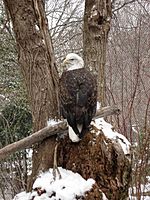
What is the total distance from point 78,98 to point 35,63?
69 cm

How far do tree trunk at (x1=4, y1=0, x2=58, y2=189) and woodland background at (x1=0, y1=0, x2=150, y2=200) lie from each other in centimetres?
65

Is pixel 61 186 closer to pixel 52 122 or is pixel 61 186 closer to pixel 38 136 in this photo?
pixel 38 136

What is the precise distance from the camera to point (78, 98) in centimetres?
315

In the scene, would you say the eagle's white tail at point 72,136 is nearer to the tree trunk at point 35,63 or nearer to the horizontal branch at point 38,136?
the horizontal branch at point 38,136

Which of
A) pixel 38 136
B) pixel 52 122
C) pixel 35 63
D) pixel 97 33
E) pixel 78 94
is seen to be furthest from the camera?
pixel 97 33

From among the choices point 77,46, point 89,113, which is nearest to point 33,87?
point 89,113

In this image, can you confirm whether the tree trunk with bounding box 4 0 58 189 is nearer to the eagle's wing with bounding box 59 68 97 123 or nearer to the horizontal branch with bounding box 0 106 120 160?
the horizontal branch with bounding box 0 106 120 160

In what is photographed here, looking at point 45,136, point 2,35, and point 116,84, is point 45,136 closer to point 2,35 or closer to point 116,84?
point 116,84

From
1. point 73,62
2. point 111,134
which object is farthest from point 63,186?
point 73,62

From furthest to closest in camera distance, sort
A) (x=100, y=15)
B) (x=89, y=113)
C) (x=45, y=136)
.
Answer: (x=100, y=15)
(x=45, y=136)
(x=89, y=113)

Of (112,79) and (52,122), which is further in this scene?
(112,79)

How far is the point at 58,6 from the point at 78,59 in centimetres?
540

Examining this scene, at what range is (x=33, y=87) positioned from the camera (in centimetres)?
365

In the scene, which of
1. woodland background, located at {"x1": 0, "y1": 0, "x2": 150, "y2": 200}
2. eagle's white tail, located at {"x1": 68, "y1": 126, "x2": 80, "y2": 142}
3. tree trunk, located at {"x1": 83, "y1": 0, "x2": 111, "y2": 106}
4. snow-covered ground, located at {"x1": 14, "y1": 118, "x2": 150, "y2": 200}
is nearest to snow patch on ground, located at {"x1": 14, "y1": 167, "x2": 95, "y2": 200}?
snow-covered ground, located at {"x1": 14, "y1": 118, "x2": 150, "y2": 200}
